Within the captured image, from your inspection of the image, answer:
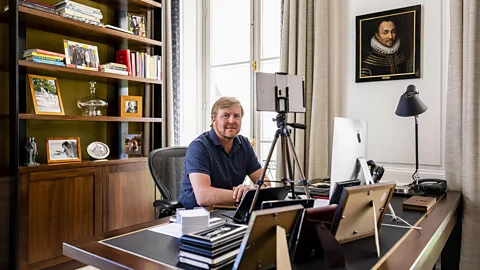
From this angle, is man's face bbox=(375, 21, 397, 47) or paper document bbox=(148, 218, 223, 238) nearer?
Result: paper document bbox=(148, 218, 223, 238)

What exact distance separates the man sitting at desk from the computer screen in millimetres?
615

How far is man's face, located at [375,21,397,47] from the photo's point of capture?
9.16 ft

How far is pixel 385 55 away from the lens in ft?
9.26

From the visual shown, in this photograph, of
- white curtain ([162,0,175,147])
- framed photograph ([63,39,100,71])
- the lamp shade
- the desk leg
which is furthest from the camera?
white curtain ([162,0,175,147])

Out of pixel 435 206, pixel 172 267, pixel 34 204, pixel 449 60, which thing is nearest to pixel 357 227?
pixel 172 267

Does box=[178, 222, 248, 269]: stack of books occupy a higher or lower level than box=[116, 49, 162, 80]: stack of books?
lower

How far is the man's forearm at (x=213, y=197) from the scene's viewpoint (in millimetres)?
1914

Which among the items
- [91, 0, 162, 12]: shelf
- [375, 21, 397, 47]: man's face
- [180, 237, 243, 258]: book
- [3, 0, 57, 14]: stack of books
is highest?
[91, 0, 162, 12]: shelf

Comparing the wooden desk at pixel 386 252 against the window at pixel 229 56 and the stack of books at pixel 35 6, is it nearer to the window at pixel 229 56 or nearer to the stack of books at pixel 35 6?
the stack of books at pixel 35 6

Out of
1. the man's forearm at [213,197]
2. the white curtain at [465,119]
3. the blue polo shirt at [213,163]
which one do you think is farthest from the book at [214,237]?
the white curtain at [465,119]

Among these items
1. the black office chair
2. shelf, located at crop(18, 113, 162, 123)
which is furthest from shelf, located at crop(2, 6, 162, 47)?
the black office chair

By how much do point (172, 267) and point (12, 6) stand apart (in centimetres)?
226

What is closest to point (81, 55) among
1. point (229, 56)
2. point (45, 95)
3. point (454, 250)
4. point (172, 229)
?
point (45, 95)

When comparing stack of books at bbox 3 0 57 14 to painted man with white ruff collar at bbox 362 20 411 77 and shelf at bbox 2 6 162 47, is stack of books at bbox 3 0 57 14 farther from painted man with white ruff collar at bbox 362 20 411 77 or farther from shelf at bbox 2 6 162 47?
painted man with white ruff collar at bbox 362 20 411 77
